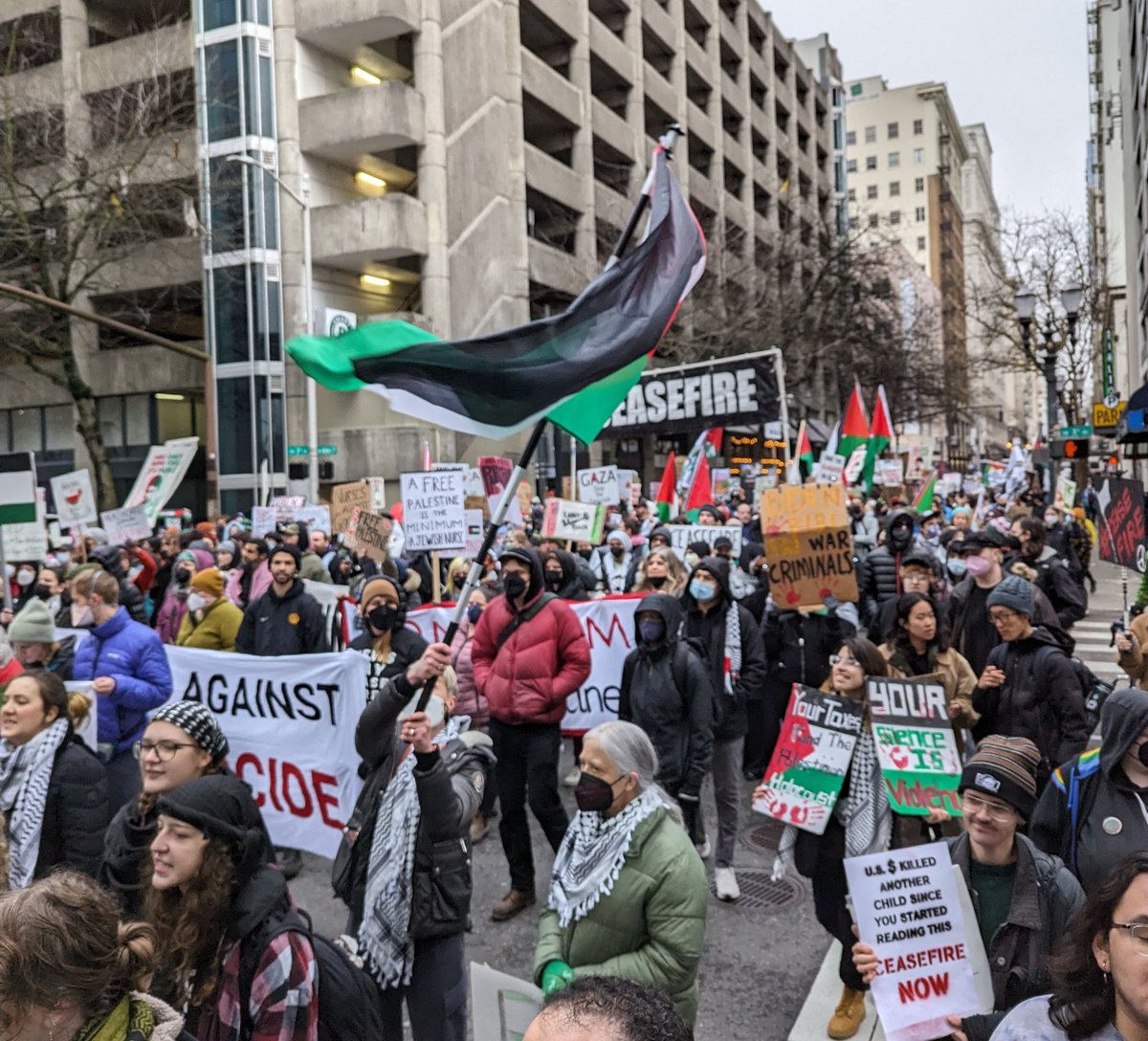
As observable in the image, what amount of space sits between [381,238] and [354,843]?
2772cm

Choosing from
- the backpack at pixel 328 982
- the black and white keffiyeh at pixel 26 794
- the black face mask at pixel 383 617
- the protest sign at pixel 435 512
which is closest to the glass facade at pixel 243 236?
the protest sign at pixel 435 512

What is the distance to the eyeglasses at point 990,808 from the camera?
2844mm

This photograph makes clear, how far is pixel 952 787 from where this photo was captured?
398 centimetres

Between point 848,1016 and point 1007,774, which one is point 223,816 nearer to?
point 1007,774

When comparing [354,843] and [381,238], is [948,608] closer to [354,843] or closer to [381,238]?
[354,843]

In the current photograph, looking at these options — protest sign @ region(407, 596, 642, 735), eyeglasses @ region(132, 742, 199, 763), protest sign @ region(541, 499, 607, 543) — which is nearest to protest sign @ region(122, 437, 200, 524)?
protest sign @ region(541, 499, 607, 543)

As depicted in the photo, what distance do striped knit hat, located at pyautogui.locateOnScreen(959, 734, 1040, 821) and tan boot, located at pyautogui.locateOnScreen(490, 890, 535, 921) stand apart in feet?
10.0

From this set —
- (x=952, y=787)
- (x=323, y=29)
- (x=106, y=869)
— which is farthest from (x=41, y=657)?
(x=323, y=29)

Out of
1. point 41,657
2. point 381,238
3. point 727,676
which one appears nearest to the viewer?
point 41,657

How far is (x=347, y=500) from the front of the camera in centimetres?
1373

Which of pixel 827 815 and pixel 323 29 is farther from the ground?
pixel 323 29

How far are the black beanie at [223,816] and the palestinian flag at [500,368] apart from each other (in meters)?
1.85

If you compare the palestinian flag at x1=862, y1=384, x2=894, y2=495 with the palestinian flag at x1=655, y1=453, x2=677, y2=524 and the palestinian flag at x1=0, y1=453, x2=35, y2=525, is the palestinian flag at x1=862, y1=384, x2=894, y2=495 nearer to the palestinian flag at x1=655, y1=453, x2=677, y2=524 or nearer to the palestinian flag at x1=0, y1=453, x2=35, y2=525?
the palestinian flag at x1=655, y1=453, x2=677, y2=524

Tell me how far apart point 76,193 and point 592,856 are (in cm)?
2605
